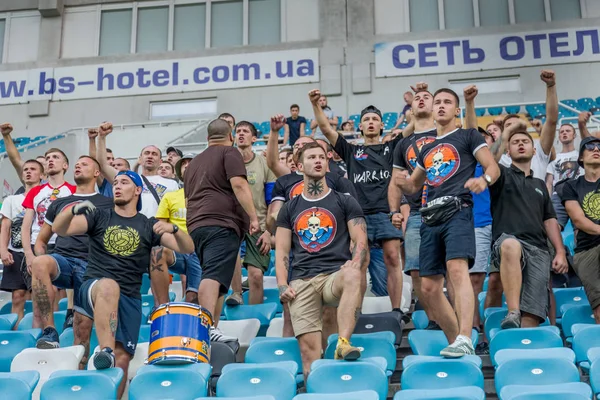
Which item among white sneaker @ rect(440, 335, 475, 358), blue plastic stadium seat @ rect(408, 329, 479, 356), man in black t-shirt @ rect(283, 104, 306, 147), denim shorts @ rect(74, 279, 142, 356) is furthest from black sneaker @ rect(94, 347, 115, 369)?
man in black t-shirt @ rect(283, 104, 306, 147)

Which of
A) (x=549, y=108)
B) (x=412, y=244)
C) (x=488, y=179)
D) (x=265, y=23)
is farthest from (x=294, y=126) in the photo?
(x=488, y=179)

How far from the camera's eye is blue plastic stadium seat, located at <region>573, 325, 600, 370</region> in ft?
14.7

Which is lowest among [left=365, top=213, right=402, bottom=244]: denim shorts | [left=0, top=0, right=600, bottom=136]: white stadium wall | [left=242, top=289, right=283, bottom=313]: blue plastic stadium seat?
[left=242, top=289, right=283, bottom=313]: blue plastic stadium seat

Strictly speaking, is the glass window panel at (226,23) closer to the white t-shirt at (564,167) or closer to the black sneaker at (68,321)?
the white t-shirt at (564,167)

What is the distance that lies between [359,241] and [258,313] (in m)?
1.34

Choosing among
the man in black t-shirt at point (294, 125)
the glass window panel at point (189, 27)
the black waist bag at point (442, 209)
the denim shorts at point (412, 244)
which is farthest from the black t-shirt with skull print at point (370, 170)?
the glass window panel at point (189, 27)

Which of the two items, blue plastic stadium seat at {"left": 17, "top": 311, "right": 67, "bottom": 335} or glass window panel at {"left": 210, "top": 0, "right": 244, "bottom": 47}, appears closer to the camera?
blue plastic stadium seat at {"left": 17, "top": 311, "right": 67, "bottom": 335}

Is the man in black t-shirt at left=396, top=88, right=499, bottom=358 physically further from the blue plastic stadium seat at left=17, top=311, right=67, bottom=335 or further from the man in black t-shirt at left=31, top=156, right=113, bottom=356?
the blue plastic stadium seat at left=17, top=311, right=67, bottom=335

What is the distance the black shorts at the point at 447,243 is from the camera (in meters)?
4.64

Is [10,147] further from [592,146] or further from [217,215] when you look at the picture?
[592,146]

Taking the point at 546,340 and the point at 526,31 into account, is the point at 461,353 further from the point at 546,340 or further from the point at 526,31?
the point at 526,31

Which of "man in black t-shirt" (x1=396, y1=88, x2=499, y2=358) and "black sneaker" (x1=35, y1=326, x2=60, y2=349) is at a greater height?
"man in black t-shirt" (x1=396, y1=88, x2=499, y2=358)

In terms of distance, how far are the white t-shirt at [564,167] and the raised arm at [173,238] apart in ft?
15.9

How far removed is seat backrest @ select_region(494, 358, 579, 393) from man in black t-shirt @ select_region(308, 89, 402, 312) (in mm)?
1597
